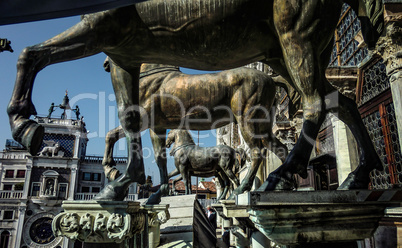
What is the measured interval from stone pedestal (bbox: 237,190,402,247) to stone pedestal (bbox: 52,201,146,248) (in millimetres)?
1002

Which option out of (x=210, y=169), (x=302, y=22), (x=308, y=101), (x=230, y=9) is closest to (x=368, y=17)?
(x=302, y=22)

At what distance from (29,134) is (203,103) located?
2470 mm

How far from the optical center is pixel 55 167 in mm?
45406

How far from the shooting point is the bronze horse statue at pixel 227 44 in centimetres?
177

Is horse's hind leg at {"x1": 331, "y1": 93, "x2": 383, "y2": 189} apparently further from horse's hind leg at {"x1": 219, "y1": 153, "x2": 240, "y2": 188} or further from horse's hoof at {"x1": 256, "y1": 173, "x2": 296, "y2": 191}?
horse's hind leg at {"x1": 219, "y1": 153, "x2": 240, "y2": 188}

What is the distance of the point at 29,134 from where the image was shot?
5.24ft

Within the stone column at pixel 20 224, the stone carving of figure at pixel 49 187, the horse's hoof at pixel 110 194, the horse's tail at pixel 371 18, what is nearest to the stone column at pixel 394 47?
the horse's tail at pixel 371 18

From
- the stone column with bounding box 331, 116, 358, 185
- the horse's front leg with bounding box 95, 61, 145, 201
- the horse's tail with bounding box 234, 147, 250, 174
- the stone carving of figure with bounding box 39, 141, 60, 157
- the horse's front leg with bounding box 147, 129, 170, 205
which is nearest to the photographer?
the horse's front leg with bounding box 95, 61, 145, 201

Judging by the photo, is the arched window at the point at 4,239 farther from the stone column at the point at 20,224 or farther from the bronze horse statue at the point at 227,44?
the bronze horse statue at the point at 227,44

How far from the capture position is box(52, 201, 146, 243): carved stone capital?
2.04 m

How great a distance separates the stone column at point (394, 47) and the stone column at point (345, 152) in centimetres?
152

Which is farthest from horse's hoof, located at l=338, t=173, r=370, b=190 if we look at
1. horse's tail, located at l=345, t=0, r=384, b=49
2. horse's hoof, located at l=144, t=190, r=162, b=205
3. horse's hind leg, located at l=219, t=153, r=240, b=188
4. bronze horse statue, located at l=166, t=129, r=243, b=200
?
horse's hind leg, located at l=219, t=153, r=240, b=188

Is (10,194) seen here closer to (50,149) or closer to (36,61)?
(50,149)

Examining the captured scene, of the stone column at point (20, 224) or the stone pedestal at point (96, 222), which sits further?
the stone column at point (20, 224)
